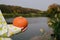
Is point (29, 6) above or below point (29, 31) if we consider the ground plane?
above

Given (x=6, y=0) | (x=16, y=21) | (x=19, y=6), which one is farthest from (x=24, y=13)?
(x=16, y=21)

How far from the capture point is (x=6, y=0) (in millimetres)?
2508

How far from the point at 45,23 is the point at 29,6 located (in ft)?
0.98

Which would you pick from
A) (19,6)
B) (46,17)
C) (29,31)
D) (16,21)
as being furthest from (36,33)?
(16,21)

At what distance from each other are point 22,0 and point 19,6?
0.09 m

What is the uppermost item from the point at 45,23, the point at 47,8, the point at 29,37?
the point at 47,8

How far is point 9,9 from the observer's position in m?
2.53

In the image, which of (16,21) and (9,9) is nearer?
(16,21)

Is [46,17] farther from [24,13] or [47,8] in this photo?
[24,13]

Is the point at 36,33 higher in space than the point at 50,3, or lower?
lower

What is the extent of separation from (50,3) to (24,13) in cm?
35

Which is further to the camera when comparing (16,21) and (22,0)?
(22,0)

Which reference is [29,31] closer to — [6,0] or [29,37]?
[29,37]

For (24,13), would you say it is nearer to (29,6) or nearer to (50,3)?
(29,6)
